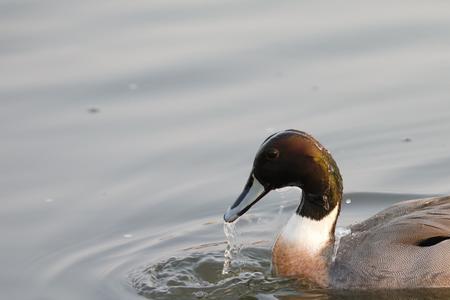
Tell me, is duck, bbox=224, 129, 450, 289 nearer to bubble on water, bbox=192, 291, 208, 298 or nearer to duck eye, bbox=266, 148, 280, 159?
duck eye, bbox=266, 148, 280, 159

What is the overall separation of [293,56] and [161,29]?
147cm

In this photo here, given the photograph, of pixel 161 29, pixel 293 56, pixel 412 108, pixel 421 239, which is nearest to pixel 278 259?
pixel 421 239

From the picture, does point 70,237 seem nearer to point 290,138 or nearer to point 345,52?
point 290,138

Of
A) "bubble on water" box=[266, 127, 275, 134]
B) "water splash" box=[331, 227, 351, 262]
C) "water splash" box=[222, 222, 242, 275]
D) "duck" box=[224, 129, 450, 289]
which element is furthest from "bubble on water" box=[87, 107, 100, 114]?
"water splash" box=[331, 227, 351, 262]

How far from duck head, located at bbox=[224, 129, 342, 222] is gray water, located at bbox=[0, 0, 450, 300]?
1.92 feet

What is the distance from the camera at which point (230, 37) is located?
12.1 meters

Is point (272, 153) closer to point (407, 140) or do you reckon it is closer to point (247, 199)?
point (247, 199)

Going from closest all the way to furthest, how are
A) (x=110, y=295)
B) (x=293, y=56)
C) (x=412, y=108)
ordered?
(x=110, y=295), (x=412, y=108), (x=293, y=56)

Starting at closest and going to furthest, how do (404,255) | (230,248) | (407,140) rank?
(404,255) < (230,248) < (407,140)

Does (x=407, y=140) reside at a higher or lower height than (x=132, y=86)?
lower

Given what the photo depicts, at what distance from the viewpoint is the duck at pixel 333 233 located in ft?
26.8

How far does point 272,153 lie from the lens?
8.22m

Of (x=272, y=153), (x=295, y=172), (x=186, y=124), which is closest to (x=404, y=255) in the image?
(x=295, y=172)

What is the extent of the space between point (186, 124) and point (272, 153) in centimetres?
241
